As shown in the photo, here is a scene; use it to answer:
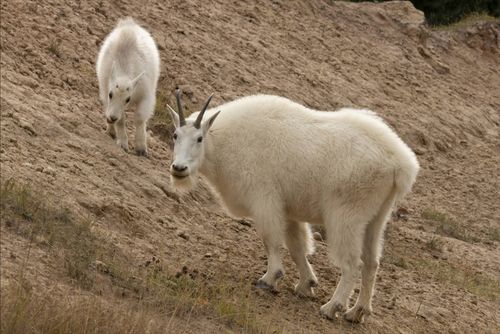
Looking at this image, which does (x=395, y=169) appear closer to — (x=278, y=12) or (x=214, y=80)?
(x=214, y=80)

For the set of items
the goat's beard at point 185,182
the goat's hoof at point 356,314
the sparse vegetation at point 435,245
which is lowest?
the sparse vegetation at point 435,245

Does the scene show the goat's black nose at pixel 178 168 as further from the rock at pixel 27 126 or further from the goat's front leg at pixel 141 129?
Answer: the goat's front leg at pixel 141 129

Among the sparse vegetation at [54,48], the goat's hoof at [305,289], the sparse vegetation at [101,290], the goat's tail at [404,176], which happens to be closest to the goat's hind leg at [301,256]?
the goat's hoof at [305,289]

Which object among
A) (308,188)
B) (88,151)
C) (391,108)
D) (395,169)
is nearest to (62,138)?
(88,151)

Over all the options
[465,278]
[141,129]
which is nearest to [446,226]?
[465,278]

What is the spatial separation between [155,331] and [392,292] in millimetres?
3842

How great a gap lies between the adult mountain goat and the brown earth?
0.49m

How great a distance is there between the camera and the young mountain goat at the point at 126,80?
35.1 ft

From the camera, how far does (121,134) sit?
10.8 metres

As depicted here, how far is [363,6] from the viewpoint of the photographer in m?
22.2

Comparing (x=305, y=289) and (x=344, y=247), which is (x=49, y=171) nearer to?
(x=305, y=289)

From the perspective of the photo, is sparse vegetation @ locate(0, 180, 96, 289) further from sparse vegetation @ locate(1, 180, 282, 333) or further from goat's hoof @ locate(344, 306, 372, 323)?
goat's hoof @ locate(344, 306, 372, 323)

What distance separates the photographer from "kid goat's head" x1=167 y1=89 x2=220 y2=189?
8492 mm

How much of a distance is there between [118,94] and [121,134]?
466 mm
